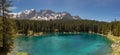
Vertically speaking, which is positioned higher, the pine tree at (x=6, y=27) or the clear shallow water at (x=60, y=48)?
the pine tree at (x=6, y=27)

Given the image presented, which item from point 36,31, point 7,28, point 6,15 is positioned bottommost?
point 36,31

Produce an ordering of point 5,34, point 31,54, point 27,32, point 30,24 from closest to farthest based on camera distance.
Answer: point 5,34 → point 31,54 → point 27,32 → point 30,24

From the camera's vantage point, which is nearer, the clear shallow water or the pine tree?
the pine tree

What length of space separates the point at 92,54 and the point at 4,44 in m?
31.2

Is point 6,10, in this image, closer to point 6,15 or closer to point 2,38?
point 6,15

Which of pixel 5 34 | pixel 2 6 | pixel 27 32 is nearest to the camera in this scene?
pixel 2 6

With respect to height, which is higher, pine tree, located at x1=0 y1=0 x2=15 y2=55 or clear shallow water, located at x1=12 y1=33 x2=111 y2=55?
pine tree, located at x1=0 y1=0 x2=15 y2=55

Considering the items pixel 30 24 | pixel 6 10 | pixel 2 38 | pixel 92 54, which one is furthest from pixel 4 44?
pixel 30 24

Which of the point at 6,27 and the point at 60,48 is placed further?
the point at 60,48

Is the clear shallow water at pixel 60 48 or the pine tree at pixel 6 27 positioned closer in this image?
the pine tree at pixel 6 27

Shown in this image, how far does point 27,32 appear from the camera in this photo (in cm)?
16925

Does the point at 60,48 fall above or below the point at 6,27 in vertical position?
below

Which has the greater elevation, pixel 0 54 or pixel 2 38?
pixel 2 38

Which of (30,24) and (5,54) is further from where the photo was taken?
(30,24)
